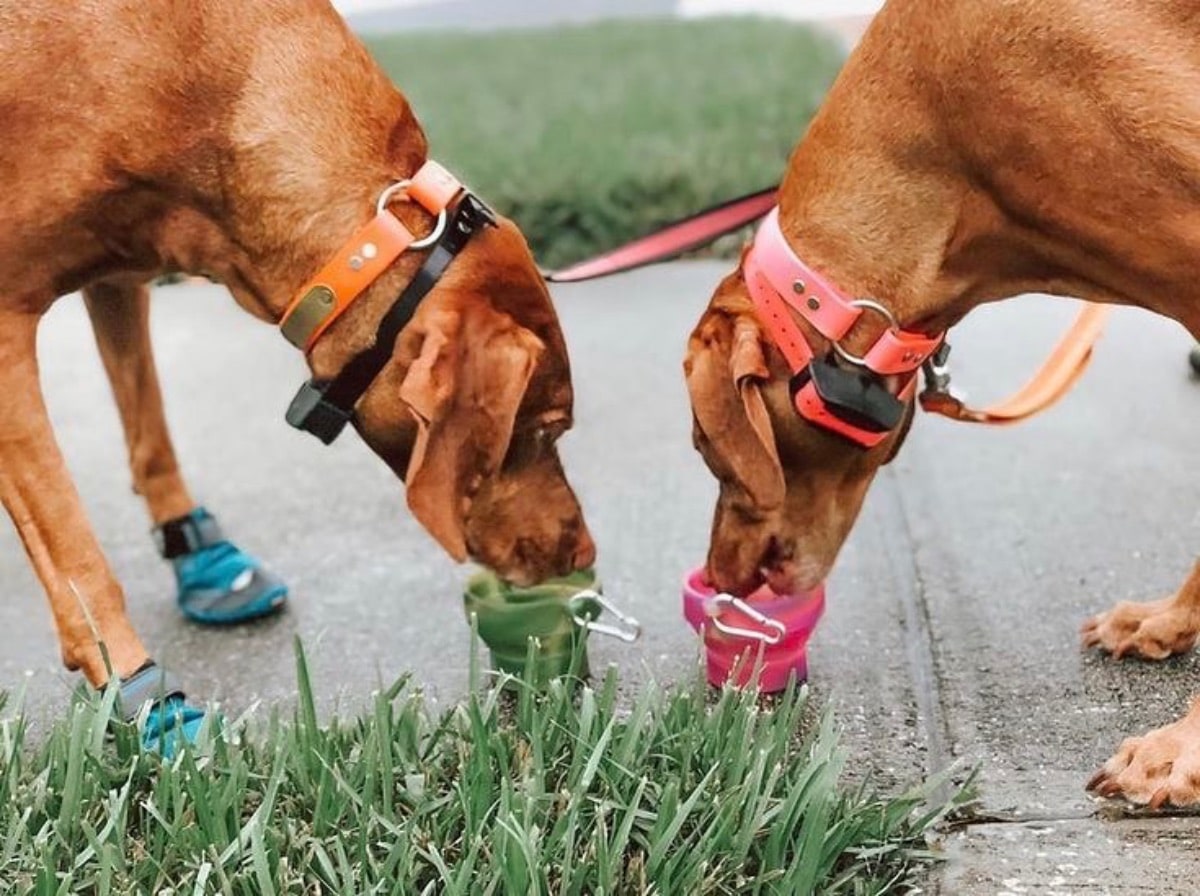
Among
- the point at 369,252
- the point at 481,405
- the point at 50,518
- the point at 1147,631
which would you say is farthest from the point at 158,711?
the point at 1147,631

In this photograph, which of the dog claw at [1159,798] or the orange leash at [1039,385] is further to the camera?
the orange leash at [1039,385]

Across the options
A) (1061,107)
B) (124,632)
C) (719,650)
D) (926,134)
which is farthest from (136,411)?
(1061,107)

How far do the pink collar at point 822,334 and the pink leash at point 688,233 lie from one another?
61 cm

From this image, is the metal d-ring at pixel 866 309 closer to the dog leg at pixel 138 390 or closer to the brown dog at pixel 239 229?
the brown dog at pixel 239 229

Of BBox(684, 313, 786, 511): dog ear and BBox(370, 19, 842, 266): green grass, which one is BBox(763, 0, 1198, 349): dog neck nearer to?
BBox(684, 313, 786, 511): dog ear

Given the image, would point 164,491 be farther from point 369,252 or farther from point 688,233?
point 688,233

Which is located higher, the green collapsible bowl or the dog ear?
the dog ear

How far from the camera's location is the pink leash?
3689mm

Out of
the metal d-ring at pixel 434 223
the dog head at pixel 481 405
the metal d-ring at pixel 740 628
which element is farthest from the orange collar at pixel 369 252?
the metal d-ring at pixel 740 628

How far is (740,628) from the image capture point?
3.30 m

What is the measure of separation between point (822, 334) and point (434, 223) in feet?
2.56

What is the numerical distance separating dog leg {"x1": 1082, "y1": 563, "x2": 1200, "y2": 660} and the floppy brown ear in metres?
1.46

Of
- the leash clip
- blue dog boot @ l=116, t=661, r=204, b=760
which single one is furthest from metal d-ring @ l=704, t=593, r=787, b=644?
blue dog boot @ l=116, t=661, r=204, b=760

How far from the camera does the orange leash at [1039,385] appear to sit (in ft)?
10.9
